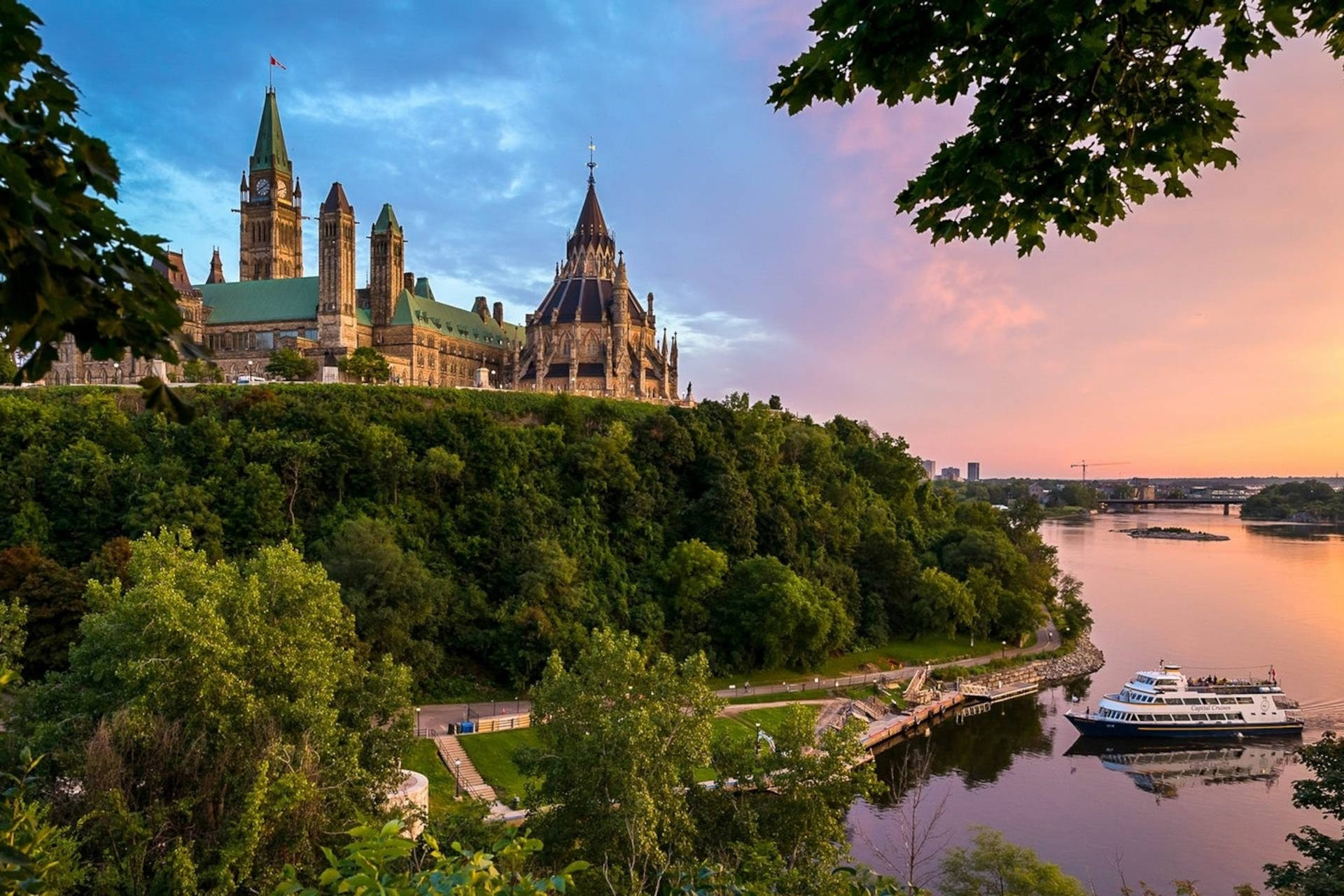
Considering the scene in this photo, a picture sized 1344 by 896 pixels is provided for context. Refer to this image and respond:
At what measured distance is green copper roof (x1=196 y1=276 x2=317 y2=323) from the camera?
209 feet

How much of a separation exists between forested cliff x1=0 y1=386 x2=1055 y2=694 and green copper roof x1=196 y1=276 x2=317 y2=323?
2223 cm

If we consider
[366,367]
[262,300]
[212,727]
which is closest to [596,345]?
[366,367]

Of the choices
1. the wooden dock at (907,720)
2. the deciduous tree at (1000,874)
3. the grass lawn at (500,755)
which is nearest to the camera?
the deciduous tree at (1000,874)

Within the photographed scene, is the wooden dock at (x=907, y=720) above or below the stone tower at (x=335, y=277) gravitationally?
below

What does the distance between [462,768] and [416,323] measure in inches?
1762

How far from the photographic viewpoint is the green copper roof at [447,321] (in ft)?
213

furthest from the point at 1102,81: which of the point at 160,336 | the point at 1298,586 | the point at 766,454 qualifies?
the point at 1298,586

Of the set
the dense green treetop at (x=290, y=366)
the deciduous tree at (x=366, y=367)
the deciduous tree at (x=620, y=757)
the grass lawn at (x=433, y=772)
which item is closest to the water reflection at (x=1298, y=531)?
the deciduous tree at (x=366, y=367)

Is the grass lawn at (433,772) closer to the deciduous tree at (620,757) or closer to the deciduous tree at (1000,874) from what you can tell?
the deciduous tree at (620,757)

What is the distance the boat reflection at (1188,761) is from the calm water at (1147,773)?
0.25ft

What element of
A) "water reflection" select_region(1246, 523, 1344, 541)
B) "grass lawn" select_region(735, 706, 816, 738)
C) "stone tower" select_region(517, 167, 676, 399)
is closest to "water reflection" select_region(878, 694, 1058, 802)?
"grass lawn" select_region(735, 706, 816, 738)

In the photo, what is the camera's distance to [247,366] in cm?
6128

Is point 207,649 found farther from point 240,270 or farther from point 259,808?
point 240,270

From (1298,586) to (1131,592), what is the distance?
14384 millimetres
